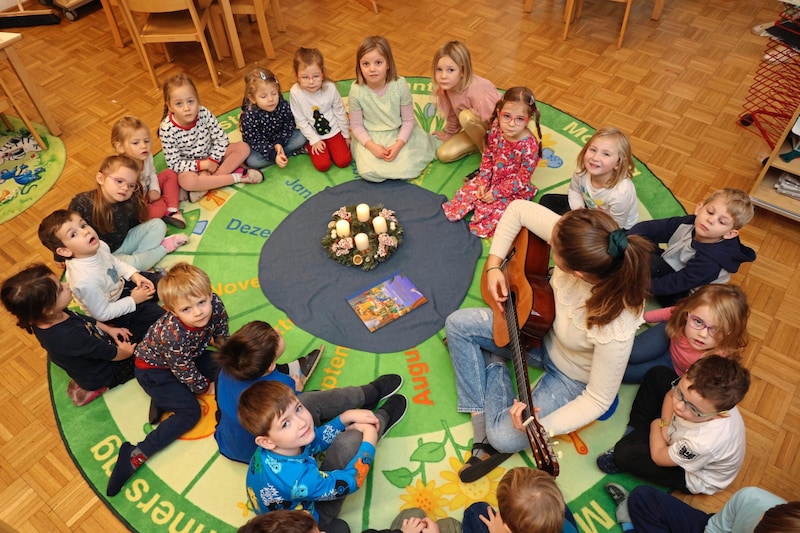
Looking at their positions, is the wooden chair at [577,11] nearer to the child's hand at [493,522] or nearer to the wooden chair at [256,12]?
the wooden chair at [256,12]

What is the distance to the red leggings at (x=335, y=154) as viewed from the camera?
13.3 ft

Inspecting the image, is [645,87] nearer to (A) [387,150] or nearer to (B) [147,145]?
(A) [387,150]

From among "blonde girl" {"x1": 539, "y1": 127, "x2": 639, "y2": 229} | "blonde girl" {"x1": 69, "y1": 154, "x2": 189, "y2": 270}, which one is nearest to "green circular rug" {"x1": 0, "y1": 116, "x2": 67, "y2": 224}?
"blonde girl" {"x1": 69, "y1": 154, "x2": 189, "y2": 270}

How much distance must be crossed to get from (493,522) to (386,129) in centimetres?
285

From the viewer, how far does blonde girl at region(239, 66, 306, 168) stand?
3.82m

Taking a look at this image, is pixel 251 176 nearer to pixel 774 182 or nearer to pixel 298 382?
pixel 298 382

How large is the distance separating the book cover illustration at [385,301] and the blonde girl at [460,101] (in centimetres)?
122

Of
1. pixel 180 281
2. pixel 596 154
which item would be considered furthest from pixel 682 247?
pixel 180 281

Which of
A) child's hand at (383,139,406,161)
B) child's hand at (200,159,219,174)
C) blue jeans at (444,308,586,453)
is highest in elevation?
child's hand at (200,159,219,174)

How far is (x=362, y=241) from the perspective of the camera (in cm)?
344

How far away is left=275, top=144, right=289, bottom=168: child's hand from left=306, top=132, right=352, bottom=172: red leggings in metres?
0.20

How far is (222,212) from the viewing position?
3.86 metres

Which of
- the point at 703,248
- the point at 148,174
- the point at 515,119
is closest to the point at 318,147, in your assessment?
the point at 148,174

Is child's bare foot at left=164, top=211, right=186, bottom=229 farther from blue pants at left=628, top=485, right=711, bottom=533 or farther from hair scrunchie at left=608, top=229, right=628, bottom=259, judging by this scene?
blue pants at left=628, top=485, right=711, bottom=533
